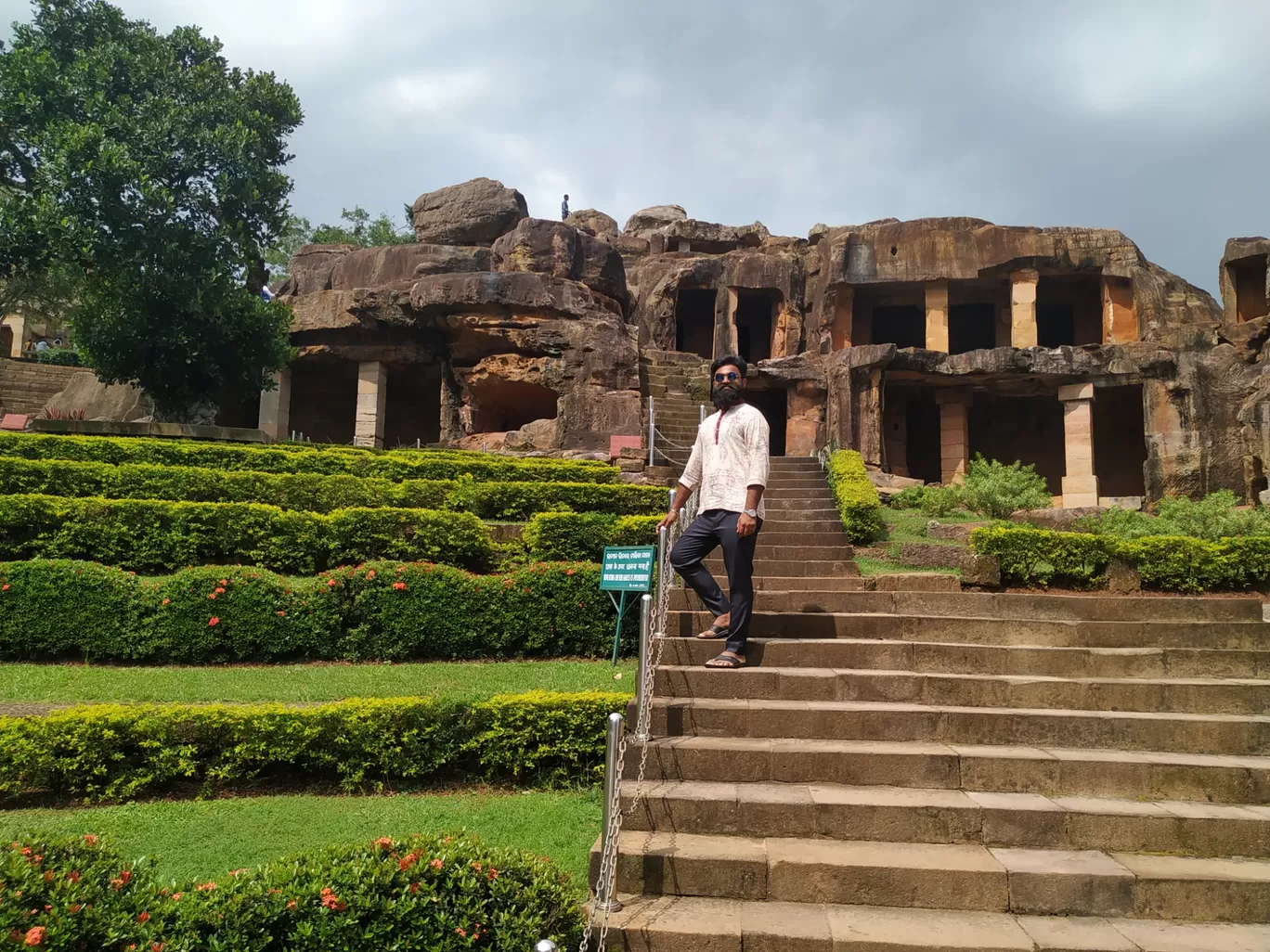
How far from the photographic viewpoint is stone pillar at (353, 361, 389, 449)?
21281 mm

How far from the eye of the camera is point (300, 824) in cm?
439

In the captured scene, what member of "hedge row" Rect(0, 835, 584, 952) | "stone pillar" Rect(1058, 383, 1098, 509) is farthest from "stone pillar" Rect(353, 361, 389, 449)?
"hedge row" Rect(0, 835, 584, 952)

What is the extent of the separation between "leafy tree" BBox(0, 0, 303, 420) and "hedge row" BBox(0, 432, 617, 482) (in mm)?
5400

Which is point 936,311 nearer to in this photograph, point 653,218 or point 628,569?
point 653,218

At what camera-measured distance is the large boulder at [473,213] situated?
23.8 metres

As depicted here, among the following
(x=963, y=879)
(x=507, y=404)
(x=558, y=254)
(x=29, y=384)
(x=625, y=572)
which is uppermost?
(x=558, y=254)

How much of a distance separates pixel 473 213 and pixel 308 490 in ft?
50.9

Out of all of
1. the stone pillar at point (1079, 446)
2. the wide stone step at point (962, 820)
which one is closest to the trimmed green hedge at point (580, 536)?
the wide stone step at point (962, 820)

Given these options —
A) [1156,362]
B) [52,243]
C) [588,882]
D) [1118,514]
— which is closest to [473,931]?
[588,882]

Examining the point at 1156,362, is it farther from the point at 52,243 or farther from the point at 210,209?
the point at 52,243

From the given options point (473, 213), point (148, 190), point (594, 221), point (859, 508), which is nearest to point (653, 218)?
point (594, 221)

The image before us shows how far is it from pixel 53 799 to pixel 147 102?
17.5 meters

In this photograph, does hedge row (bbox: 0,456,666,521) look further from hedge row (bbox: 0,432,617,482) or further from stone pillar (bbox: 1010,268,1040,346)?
stone pillar (bbox: 1010,268,1040,346)

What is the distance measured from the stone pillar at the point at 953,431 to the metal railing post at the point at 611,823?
71.3ft
